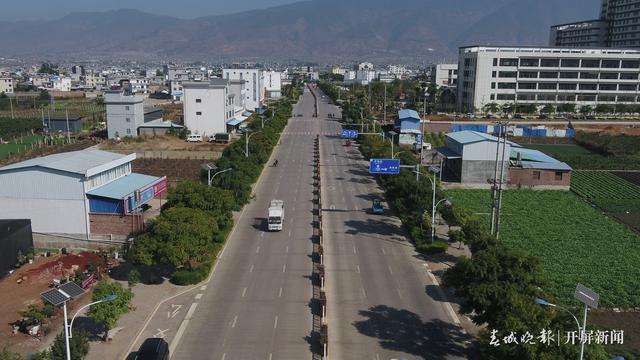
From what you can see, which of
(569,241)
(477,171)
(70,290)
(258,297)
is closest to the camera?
(70,290)

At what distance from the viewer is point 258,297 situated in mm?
26500

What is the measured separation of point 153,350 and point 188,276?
7.86m

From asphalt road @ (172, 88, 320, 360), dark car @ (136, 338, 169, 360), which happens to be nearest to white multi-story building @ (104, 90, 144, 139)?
asphalt road @ (172, 88, 320, 360)

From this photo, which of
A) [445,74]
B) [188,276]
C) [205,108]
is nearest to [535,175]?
[188,276]

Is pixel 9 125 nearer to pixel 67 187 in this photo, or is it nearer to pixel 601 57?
pixel 67 187

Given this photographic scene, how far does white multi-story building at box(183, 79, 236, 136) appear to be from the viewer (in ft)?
255

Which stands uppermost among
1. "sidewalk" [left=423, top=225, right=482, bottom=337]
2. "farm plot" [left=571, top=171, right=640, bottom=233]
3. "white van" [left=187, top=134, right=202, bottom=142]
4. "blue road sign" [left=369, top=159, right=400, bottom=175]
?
"blue road sign" [left=369, top=159, right=400, bottom=175]

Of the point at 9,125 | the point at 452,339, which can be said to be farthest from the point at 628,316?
the point at 9,125

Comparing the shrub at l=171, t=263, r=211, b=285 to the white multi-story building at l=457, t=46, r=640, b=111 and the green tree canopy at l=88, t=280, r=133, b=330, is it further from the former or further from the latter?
the white multi-story building at l=457, t=46, r=640, b=111

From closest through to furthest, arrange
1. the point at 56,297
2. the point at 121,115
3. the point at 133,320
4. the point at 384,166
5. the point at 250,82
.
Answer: the point at 56,297 → the point at 133,320 → the point at 384,166 → the point at 121,115 → the point at 250,82

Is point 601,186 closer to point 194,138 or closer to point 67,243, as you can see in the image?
point 67,243

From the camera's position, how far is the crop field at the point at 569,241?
28.0 m

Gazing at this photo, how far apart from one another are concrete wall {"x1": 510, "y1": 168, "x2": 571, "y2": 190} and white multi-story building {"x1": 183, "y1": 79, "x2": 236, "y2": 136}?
4261 centimetres

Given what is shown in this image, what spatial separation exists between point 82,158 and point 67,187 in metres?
3.51
